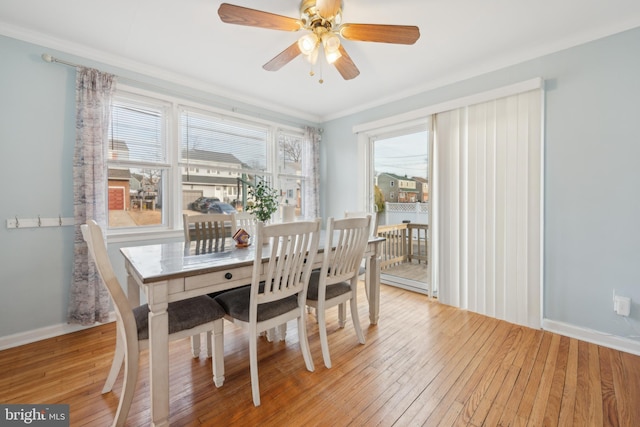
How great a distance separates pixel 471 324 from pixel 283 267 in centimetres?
198

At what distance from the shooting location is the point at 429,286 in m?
3.18

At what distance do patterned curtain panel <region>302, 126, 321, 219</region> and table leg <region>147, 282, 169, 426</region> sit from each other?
299 centimetres

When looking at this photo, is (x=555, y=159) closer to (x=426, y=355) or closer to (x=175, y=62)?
(x=426, y=355)

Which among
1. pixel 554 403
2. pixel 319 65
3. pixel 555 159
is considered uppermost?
pixel 319 65

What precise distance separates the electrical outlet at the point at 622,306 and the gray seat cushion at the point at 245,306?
2.46 meters

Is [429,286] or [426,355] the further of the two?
[429,286]

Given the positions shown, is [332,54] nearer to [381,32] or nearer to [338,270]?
[381,32]

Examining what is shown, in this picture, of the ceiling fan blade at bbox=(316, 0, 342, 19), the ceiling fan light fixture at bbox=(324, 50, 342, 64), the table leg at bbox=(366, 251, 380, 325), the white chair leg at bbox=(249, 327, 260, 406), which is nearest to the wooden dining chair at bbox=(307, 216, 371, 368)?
the table leg at bbox=(366, 251, 380, 325)

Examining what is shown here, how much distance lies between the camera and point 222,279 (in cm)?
157

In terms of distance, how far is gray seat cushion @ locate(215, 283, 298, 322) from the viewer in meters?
1.67

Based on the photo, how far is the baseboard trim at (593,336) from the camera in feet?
6.78

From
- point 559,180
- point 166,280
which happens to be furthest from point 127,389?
point 559,180

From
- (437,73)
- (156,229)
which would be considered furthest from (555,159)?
(156,229)

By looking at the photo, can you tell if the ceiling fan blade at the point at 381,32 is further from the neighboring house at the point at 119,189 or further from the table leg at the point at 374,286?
the neighboring house at the point at 119,189
